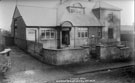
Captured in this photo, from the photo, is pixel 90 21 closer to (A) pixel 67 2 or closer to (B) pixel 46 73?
(A) pixel 67 2

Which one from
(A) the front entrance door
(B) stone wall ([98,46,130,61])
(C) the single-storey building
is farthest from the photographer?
(A) the front entrance door

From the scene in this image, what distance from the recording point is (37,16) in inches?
478

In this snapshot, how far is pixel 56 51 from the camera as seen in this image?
308 inches

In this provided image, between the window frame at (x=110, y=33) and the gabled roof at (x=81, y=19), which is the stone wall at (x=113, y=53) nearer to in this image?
the gabled roof at (x=81, y=19)

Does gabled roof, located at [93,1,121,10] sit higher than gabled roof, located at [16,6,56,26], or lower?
higher

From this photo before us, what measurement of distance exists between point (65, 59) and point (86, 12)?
8.89 m

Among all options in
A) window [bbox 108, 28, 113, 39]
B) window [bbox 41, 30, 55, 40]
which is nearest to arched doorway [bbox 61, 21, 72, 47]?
window [bbox 41, 30, 55, 40]

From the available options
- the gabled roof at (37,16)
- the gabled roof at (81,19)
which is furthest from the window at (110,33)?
the gabled roof at (37,16)

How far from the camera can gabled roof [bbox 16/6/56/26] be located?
11.5 m

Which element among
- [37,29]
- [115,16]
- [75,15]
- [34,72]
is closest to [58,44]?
[37,29]

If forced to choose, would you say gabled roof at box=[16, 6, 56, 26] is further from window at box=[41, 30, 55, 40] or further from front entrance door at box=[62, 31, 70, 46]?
front entrance door at box=[62, 31, 70, 46]

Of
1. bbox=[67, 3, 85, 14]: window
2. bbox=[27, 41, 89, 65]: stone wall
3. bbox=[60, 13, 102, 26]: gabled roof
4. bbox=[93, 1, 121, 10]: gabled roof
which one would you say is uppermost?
bbox=[93, 1, 121, 10]: gabled roof

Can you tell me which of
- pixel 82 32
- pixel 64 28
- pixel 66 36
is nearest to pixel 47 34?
pixel 64 28

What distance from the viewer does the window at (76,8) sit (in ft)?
47.6
